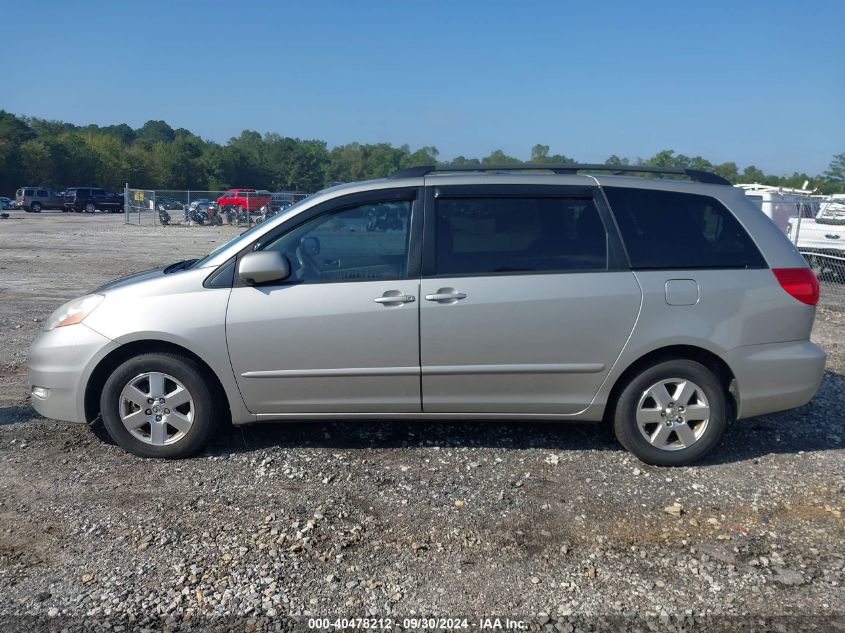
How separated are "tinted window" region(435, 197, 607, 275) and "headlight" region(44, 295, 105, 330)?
88.7 inches

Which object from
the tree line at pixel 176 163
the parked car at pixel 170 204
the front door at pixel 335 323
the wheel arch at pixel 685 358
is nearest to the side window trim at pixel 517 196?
the front door at pixel 335 323

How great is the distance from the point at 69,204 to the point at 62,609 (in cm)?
5658

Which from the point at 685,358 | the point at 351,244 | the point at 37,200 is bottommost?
the point at 685,358

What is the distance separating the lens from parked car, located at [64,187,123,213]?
176 ft

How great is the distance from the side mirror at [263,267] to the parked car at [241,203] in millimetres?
35569

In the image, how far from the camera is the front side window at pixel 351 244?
4.79 meters

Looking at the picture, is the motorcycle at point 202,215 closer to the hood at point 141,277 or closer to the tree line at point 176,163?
the tree line at point 176,163

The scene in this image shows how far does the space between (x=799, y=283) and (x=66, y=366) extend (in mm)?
4785

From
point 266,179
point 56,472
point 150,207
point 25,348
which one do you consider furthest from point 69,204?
point 56,472

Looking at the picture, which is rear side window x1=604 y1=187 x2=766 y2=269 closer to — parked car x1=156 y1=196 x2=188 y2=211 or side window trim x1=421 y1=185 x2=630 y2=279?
side window trim x1=421 y1=185 x2=630 y2=279

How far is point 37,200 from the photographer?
5338 cm

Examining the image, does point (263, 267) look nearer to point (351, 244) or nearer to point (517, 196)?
point (351, 244)

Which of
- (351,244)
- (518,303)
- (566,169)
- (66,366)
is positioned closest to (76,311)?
(66,366)

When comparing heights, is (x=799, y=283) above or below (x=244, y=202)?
below
